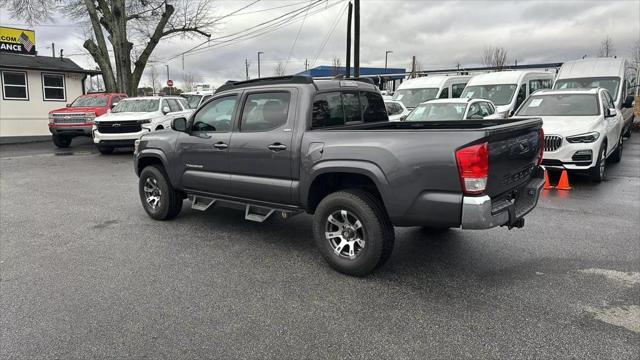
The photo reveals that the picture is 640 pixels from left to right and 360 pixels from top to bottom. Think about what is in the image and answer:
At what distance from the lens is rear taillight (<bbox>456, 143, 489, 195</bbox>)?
11.3ft

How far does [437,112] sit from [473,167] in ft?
30.0

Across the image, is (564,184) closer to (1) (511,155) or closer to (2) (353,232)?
(1) (511,155)

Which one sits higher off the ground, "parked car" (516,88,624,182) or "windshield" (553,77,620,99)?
"windshield" (553,77,620,99)

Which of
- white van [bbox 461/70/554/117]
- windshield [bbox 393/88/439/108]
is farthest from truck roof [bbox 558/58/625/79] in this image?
windshield [bbox 393/88/439/108]

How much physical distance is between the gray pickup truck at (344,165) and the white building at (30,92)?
19.3 m

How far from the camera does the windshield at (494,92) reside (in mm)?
15297

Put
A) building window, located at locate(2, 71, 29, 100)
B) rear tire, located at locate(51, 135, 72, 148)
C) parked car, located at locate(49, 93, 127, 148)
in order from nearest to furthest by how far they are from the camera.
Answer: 1. parked car, located at locate(49, 93, 127, 148)
2. rear tire, located at locate(51, 135, 72, 148)
3. building window, located at locate(2, 71, 29, 100)

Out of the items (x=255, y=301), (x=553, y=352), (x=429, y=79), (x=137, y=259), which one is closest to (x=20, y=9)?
(x=429, y=79)

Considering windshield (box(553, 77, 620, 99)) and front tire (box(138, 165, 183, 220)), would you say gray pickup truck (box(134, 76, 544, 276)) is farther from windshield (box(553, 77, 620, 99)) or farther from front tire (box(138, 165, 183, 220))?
windshield (box(553, 77, 620, 99))

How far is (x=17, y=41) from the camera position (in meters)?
24.2

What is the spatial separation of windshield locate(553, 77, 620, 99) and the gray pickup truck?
38.6ft

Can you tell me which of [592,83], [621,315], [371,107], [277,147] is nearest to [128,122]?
[371,107]

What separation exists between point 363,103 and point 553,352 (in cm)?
335

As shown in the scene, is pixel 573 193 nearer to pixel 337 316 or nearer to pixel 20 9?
pixel 337 316
